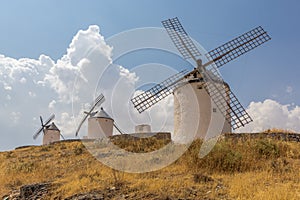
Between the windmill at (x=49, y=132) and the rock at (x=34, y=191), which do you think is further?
the windmill at (x=49, y=132)

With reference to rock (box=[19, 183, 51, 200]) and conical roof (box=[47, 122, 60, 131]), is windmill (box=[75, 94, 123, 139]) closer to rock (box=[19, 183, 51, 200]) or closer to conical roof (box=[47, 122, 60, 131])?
conical roof (box=[47, 122, 60, 131])

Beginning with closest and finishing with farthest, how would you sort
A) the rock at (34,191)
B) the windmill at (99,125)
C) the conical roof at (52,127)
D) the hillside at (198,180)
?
the hillside at (198,180)
the rock at (34,191)
the windmill at (99,125)
the conical roof at (52,127)

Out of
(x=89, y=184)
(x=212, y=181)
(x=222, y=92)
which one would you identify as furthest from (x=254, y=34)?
(x=89, y=184)

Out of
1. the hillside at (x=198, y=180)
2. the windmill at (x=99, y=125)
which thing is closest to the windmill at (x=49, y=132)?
the windmill at (x=99, y=125)

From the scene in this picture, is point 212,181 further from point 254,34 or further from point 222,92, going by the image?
point 254,34

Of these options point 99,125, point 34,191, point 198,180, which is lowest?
point 198,180

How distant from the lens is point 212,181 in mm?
7148

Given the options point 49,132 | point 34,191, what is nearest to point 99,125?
point 49,132

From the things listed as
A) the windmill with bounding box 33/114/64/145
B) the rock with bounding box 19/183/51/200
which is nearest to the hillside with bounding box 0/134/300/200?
the rock with bounding box 19/183/51/200

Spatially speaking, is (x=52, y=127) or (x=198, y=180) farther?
(x=52, y=127)

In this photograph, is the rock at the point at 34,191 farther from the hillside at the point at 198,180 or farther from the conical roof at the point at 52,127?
the conical roof at the point at 52,127

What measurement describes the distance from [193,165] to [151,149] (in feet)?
16.3

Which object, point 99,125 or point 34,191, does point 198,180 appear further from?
point 99,125

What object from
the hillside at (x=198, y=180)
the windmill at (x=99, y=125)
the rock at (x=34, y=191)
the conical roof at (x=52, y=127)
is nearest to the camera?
the hillside at (x=198, y=180)
